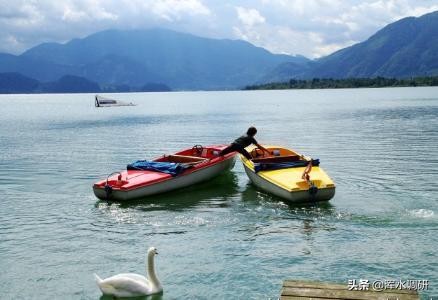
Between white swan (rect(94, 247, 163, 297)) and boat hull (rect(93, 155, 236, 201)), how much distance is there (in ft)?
30.5

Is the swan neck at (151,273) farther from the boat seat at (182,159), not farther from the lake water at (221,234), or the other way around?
the boat seat at (182,159)

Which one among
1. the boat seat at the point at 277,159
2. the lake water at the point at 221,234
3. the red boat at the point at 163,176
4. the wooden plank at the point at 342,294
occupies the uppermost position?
the boat seat at the point at 277,159

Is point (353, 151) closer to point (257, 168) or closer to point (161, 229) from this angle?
point (257, 168)

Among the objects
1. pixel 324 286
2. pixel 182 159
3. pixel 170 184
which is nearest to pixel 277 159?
pixel 182 159

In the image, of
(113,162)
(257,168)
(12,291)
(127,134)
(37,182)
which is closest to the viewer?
(12,291)

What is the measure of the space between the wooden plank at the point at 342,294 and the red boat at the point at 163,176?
42.2ft

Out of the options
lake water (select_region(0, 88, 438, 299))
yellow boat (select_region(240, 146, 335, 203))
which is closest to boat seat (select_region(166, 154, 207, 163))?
lake water (select_region(0, 88, 438, 299))

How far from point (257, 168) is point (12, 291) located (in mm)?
12728

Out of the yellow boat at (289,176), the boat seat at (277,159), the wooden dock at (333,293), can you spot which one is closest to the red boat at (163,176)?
the yellow boat at (289,176)

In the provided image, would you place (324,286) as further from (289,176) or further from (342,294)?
(289,176)

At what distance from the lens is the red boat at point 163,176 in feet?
72.3

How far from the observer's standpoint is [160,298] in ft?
42.3

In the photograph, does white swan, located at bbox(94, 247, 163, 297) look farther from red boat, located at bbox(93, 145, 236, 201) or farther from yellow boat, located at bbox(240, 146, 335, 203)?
red boat, located at bbox(93, 145, 236, 201)

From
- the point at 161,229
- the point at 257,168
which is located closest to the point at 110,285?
the point at 161,229
